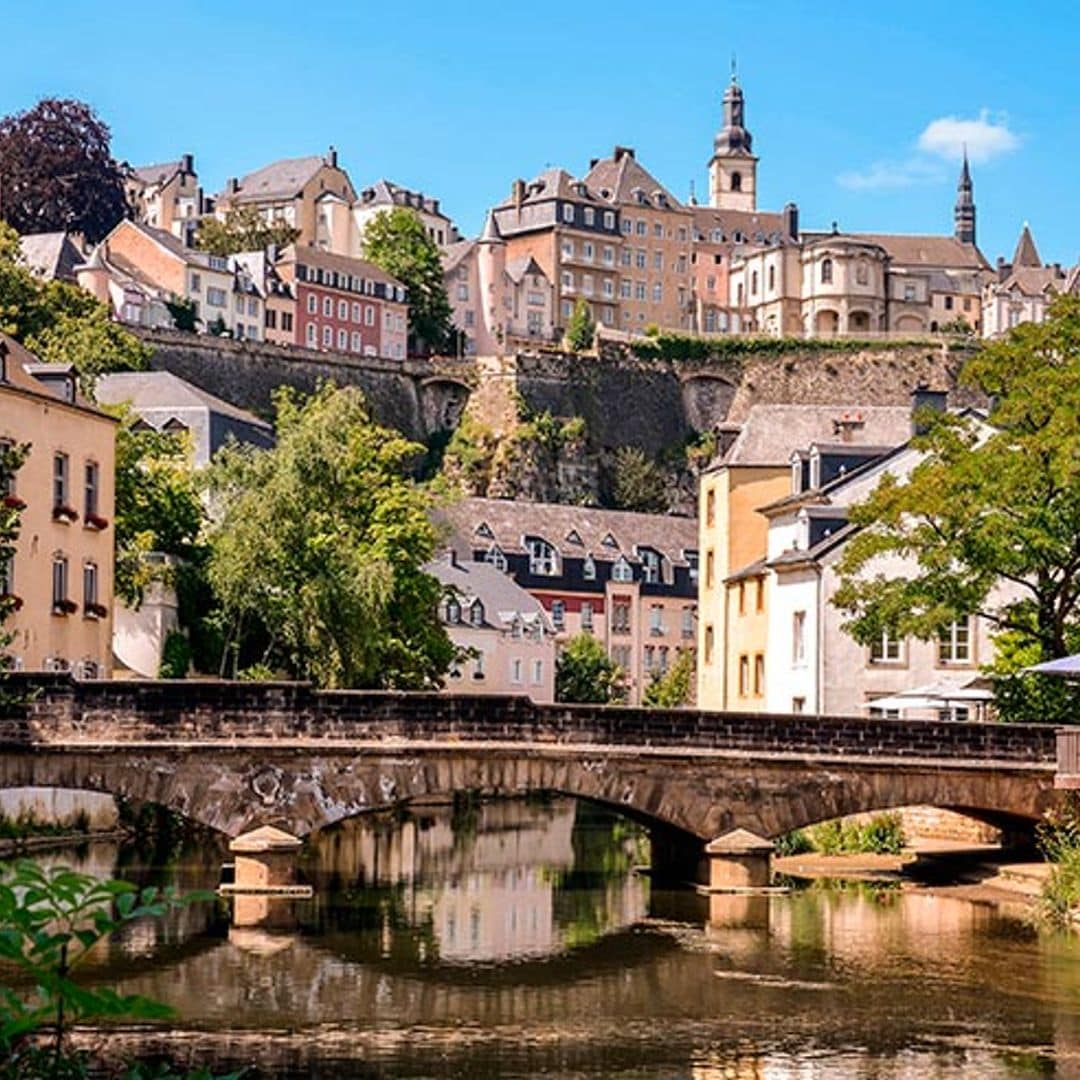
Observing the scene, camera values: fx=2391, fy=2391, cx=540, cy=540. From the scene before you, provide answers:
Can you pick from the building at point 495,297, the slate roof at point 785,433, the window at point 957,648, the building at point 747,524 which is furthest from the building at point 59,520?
the building at point 495,297

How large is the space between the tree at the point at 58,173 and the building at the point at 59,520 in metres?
70.4

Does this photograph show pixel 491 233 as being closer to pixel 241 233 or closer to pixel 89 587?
pixel 241 233

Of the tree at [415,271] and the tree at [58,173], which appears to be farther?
the tree at [415,271]

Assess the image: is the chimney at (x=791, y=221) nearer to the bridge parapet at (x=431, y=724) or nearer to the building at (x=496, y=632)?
the building at (x=496, y=632)

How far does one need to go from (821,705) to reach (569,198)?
10725cm

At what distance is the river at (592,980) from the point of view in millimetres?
25578

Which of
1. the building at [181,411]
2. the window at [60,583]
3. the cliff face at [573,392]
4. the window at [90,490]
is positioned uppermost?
the cliff face at [573,392]

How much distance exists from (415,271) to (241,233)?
10.9 meters

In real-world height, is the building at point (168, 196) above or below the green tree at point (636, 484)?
above

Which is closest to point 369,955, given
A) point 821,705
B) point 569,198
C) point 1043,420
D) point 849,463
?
point 1043,420

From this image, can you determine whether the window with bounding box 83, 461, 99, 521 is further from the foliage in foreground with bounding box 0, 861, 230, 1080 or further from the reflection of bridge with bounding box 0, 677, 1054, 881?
→ the foliage in foreground with bounding box 0, 861, 230, 1080

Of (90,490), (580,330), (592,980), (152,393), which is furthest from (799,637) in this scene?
(580,330)

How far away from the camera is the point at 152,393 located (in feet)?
257

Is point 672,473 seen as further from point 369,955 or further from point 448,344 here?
point 369,955
